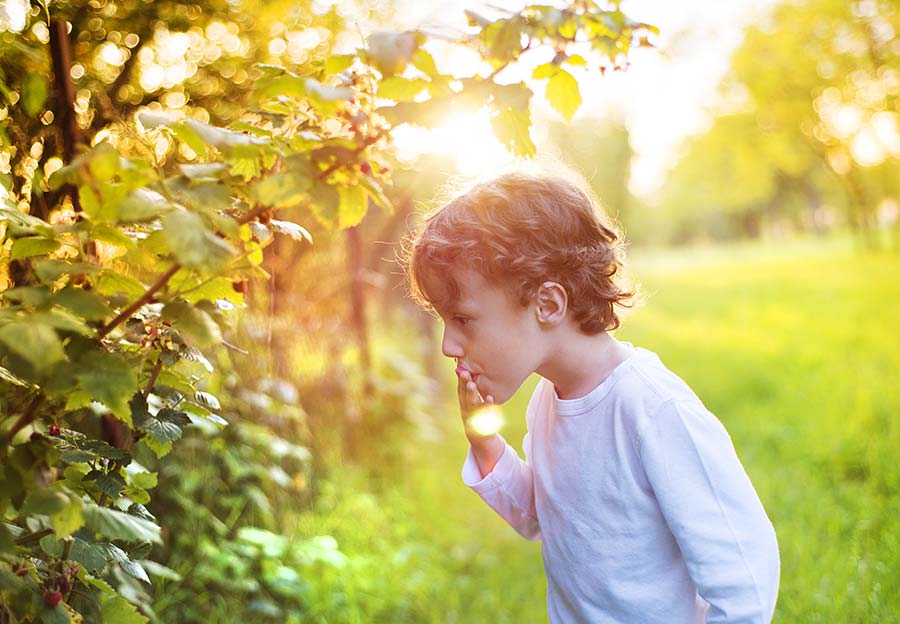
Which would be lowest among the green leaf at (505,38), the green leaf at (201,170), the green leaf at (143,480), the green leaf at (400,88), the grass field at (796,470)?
the grass field at (796,470)

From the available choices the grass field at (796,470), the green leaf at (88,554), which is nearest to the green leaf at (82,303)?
the green leaf at (88,554)

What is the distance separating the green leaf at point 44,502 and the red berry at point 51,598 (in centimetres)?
20

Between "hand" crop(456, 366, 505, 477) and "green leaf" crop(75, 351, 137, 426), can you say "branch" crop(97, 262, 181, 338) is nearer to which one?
"green leaf" crop(75, 351, 137, 426)

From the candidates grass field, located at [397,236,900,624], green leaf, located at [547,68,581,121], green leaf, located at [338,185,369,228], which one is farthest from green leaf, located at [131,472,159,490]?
grass field, located at [397,236,900,624]

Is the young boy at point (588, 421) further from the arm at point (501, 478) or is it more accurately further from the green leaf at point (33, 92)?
the green leaf at point (33, 92)

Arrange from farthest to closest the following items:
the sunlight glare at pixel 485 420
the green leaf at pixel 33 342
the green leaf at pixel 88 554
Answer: the sunlight glare at pixel 485 420
the green leaf at pixel 88 554
the green leaf at pixel 33 342

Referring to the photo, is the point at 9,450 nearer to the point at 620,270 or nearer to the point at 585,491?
the point at 585,491

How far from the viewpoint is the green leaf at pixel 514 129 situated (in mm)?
1246

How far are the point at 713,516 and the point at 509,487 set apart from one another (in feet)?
1.94

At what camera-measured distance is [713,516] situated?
1.41m

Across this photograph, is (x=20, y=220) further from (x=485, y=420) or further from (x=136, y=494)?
(x=485, y=420)

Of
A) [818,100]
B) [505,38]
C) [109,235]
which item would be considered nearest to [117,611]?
[109,235]

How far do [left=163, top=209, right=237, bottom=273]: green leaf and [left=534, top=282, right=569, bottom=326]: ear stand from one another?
84 centimetres

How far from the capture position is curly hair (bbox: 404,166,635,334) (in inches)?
65.1
